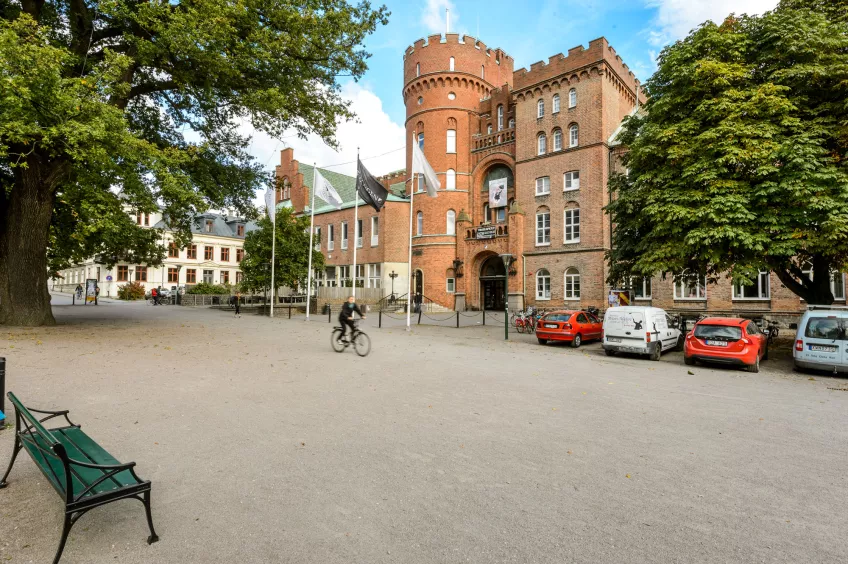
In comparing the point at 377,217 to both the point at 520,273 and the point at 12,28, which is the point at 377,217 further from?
the point at 12,28

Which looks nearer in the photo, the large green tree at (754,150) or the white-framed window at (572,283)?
the large green tree at (754,150)

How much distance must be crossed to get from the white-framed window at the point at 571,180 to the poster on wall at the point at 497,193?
497 cm

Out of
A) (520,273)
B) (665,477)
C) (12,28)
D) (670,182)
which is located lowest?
(665,477)

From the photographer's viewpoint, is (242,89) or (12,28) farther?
(242,89)

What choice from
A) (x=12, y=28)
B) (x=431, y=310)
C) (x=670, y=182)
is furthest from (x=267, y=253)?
A: (x=670, y=182)

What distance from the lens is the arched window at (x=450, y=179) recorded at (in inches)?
1432

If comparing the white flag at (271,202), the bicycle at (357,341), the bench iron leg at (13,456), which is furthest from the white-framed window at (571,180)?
the bench iron leg at (13,456)

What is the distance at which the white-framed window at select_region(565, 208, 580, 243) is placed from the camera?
30.5 metres

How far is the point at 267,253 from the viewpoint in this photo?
99.8 ft

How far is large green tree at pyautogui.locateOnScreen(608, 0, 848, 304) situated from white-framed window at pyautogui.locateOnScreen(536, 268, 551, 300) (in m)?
16.5

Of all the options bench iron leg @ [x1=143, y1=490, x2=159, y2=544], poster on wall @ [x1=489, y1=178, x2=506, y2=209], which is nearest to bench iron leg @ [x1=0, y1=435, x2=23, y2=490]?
bench iron leg @ [x1=143, y1=490, x2=159, y2=544]

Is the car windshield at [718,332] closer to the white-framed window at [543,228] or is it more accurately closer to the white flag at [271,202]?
the white-framed window at [543,228]

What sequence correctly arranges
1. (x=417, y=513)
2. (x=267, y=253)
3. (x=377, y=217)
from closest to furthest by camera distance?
(x=417, y=513) < (x=267, y=253) < (x=377, y=217)

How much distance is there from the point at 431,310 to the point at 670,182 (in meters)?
23.2
